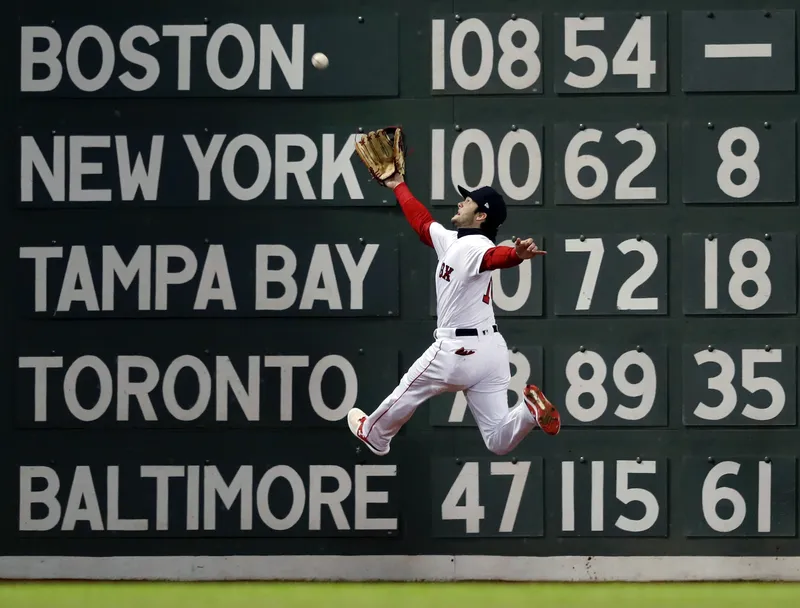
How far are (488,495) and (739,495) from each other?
1.39m

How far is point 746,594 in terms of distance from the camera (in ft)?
21.2

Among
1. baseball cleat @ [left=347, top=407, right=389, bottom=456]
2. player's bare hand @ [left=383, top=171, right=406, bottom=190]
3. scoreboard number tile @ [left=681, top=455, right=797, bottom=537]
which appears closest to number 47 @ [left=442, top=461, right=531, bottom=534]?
baseball cleat @ [left=347, top=407, right=389, bottom=456]

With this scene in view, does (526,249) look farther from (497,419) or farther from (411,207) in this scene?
(497,419)

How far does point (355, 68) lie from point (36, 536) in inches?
125

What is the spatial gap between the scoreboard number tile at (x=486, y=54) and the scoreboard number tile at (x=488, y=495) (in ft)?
6.79

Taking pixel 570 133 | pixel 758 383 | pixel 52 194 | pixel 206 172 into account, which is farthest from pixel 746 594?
pixel 52 194

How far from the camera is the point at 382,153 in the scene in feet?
19.4

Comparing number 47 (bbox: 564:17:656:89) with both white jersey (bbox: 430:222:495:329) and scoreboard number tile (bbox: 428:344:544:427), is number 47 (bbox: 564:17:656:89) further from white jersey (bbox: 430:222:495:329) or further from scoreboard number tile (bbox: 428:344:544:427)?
scoreboard number tile (bbox: 428:344:544:427)

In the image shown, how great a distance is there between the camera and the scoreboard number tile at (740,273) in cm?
647

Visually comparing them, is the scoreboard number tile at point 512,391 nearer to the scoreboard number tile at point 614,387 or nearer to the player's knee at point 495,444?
the scoreboard number tile at point 614,387

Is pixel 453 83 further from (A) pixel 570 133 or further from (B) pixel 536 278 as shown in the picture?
(B) pixel 536 278

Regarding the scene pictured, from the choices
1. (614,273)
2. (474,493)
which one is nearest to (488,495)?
(474,493)

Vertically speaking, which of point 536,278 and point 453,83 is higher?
point 453,83

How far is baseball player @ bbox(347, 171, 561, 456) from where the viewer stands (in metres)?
5.75
